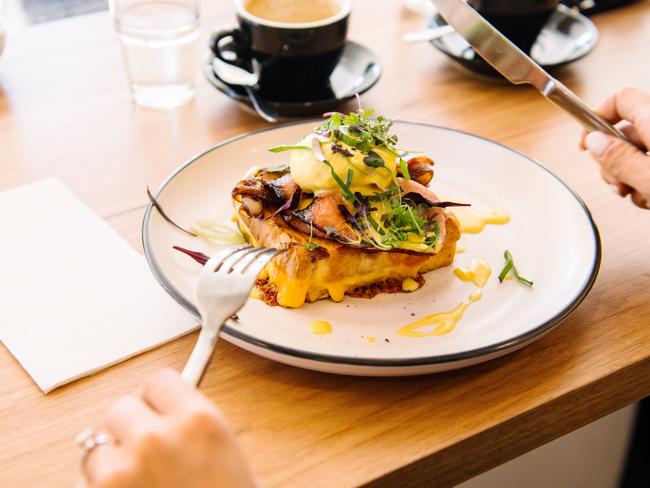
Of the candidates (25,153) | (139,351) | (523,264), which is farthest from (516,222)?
(25,153)

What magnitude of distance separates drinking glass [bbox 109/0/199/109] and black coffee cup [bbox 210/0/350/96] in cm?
7

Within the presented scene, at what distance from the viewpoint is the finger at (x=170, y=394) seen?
0.70m

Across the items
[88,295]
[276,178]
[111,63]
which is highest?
[276,178]

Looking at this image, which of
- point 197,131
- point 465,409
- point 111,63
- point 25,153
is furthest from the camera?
point 111,63

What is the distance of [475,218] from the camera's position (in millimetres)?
1262

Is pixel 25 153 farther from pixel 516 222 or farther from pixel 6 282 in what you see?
pixel 516 222

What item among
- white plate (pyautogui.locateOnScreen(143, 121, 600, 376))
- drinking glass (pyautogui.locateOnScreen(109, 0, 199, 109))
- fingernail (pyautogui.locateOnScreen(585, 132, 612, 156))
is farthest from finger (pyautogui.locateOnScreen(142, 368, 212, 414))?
drinking glass (pyautogui.locateOnScreen(109, 0, 199, 109))

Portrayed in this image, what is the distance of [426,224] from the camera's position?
3.69ft

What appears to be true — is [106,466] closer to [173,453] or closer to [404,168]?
[173,453]

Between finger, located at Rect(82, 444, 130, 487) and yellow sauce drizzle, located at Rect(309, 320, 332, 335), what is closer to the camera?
finger, located at Rect(82, 444, 130, 487)

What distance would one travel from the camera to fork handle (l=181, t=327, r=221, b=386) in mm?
786

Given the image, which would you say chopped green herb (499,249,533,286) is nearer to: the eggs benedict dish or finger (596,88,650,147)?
the eggs benedict dish

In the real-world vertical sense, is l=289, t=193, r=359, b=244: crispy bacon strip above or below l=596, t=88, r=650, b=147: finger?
below

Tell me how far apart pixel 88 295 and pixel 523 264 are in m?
0.65
